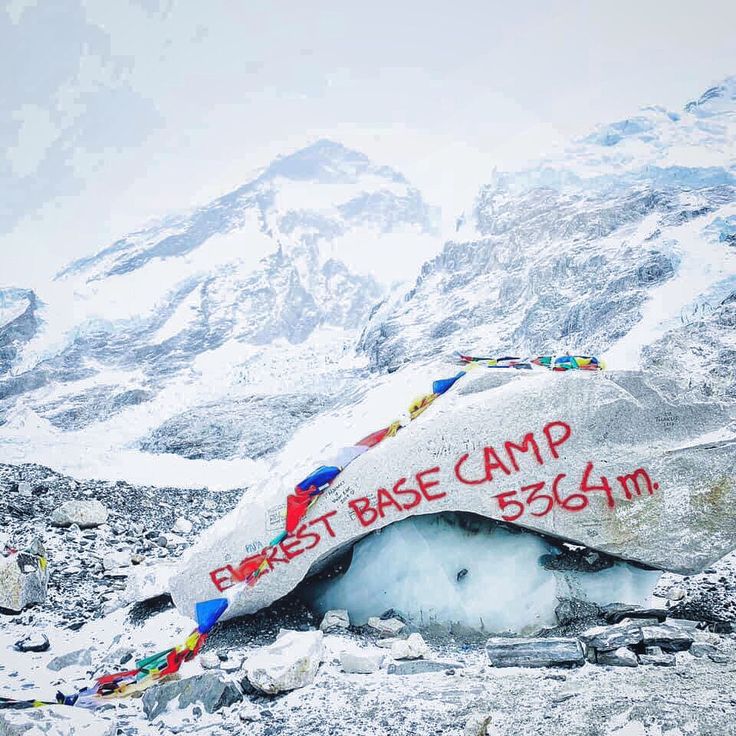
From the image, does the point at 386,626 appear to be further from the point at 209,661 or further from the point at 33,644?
the point at 33,644

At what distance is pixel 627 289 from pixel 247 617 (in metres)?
73.8

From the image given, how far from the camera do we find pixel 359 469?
6910 mm

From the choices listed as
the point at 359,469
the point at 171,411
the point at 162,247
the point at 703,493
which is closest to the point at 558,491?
the point at 703,493

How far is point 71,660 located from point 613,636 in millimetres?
5993

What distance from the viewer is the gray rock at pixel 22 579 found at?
301 inches

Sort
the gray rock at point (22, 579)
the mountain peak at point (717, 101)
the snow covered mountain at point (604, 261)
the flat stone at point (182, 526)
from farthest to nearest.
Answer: the mountain peak at point (717, 101) → the snow covered mountain at point (604, 261) → the flat stone at point (182, 526) → the gray rock at point (22, 579)

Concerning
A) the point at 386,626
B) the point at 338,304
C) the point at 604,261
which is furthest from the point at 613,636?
the point at 338,304

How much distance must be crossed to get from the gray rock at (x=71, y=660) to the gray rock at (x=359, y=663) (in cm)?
317

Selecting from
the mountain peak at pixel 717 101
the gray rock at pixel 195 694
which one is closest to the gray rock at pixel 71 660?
the gray rock at pixel 195 694

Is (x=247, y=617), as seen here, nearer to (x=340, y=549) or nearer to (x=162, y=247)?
(x=340, y=549)

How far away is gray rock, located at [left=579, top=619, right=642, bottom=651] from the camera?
5355 mm

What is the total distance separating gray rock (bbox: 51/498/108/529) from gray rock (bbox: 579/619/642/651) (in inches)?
376

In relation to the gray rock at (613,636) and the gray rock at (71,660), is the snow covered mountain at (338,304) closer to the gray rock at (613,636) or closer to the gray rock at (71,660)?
the gray rock at (613,636)

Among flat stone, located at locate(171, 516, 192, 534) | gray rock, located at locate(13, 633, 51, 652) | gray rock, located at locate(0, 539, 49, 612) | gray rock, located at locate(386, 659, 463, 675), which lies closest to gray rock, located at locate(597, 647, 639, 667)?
gray rock, located at locate(386, 659, 463, 675)
